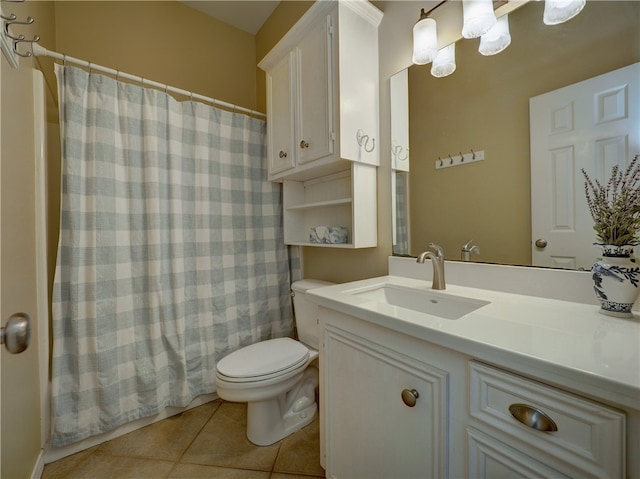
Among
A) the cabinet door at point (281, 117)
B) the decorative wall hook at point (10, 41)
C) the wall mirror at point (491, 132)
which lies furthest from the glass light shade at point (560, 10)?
the decorative wall hook at point (10, 41)

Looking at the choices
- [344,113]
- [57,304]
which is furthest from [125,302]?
[344,113]

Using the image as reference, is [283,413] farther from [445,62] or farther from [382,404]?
[445,62]

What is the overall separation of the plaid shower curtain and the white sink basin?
977 millimetres

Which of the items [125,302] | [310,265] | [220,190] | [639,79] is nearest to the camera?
[639,79]

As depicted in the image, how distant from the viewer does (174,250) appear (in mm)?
1581

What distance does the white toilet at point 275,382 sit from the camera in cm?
128

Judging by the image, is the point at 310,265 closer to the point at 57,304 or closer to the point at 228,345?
the point at 228,345

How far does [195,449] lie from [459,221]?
1698 millimetres

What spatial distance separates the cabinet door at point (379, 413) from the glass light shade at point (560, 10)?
119 cm

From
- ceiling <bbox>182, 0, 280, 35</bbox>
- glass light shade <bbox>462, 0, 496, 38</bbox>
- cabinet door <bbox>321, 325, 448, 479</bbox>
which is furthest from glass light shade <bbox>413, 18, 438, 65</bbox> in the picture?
ceiling <bbox>182, 0, 280, 35</bbox>

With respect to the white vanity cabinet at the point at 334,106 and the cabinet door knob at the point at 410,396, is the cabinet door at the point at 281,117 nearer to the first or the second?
the white vanity cabinet at the point at 334,106

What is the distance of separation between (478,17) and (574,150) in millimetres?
593

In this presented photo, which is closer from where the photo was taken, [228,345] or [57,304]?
[57,304]

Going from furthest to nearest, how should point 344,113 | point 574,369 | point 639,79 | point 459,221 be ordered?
point 344,113
point 459,221
point 639,79
point 574,369
